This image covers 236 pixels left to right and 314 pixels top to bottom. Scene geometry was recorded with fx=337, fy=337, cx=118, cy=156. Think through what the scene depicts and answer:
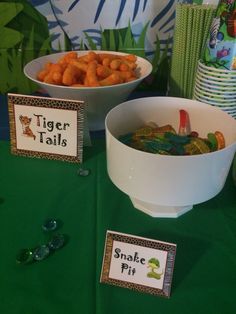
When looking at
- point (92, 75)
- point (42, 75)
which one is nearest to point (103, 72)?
point (92, 75)

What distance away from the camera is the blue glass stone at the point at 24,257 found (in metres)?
0.44

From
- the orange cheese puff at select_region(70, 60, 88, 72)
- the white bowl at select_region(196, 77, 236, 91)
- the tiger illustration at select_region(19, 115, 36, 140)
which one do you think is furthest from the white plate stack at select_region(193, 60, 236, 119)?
the tiger illustration at select_region(19, 115, 36, 140)

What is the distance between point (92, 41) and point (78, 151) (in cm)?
43

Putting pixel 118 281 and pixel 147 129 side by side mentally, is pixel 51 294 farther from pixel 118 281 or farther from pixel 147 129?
pixel 147 129

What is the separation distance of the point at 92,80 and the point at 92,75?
1 centimetres

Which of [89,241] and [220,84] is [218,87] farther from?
[89,241]

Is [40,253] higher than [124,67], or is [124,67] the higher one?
[124,67]

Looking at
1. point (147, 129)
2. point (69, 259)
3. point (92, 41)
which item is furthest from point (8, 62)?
point (69, 259)

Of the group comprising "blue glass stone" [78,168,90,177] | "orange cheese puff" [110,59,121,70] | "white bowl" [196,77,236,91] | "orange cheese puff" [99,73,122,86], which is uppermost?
"orange cheese puff" [110,59,121,70]

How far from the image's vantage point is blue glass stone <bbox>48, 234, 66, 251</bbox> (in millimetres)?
460

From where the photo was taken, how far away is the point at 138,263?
1.34ft

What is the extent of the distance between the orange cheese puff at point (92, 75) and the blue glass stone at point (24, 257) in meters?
0.35

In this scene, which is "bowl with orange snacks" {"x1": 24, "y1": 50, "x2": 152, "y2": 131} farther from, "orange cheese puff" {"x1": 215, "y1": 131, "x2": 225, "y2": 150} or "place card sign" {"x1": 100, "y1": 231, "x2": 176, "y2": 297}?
"place card sign" {"x1": 100, "y1": 231, "x2": 176, "y2": 297}

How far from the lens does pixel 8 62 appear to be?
3.14 ft
